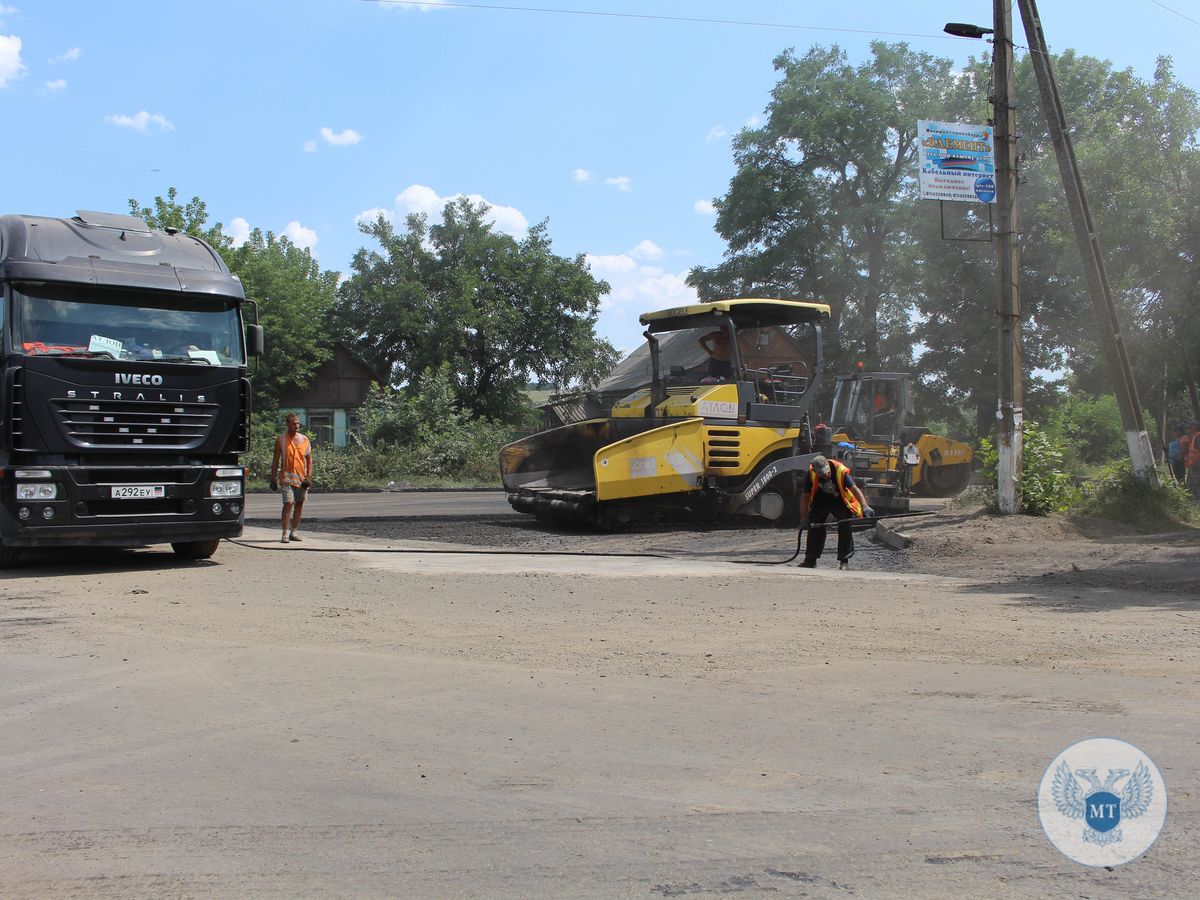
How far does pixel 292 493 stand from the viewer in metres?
14.6

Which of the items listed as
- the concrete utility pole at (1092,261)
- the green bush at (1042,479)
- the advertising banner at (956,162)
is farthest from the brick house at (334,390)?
the green bush at (1042,479)

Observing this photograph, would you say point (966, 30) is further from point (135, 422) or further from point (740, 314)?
point (135, 422)

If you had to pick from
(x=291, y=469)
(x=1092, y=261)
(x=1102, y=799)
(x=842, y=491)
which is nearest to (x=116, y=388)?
(x=291, y=469)

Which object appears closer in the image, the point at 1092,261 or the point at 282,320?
the point at 1092,261

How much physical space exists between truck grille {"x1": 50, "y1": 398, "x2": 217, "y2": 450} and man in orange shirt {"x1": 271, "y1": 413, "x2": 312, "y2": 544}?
106 inches

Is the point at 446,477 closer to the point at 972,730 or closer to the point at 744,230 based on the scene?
the point at 744,230

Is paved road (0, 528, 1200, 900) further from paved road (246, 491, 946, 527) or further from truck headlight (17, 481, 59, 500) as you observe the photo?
paved road (246, 491, 946, 527)

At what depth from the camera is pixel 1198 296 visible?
25328 millimetres

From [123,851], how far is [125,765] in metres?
1.07

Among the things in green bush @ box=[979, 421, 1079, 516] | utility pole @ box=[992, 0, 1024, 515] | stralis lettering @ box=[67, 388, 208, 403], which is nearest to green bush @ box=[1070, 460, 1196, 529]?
green bush @ box=[979, 421, 1079, 516]

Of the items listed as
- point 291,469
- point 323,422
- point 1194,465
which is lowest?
point 1194,465

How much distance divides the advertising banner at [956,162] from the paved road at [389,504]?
987cm

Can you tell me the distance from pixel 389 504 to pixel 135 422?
12.3 metres

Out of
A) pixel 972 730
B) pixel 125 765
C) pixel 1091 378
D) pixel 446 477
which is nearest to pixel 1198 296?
pixel 1091 378
